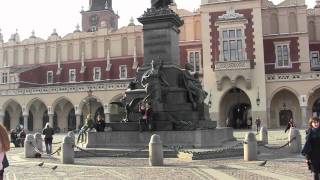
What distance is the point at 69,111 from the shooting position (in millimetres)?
56844

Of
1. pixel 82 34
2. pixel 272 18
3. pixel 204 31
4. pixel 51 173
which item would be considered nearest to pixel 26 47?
pixel 82 34

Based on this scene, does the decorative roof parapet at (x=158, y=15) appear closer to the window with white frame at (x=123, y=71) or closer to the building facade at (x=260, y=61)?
the building facade at (x=260, y=61)

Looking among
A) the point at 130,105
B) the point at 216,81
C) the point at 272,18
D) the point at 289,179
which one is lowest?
the point at 289,179

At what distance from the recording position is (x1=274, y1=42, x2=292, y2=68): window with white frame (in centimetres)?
4709

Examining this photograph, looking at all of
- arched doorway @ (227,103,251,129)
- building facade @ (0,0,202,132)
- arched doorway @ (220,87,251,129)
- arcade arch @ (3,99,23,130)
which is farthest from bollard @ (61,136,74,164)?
arcade arch @ (3,99,23,130)

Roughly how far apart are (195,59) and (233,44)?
18.5ft

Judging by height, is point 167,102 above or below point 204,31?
below

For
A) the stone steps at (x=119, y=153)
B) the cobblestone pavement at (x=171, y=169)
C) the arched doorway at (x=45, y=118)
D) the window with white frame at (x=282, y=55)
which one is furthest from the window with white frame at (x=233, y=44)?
the stone steps at (x=119, y=153)

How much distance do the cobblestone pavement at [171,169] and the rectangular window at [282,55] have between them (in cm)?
3323

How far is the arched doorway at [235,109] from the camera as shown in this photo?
47.5 metres

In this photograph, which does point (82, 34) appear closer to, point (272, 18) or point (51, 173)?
point (272, 18)

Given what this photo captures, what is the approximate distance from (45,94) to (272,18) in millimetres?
26643

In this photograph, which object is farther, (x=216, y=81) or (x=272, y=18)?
(x=272, y=18)

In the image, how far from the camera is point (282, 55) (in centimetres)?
4759
